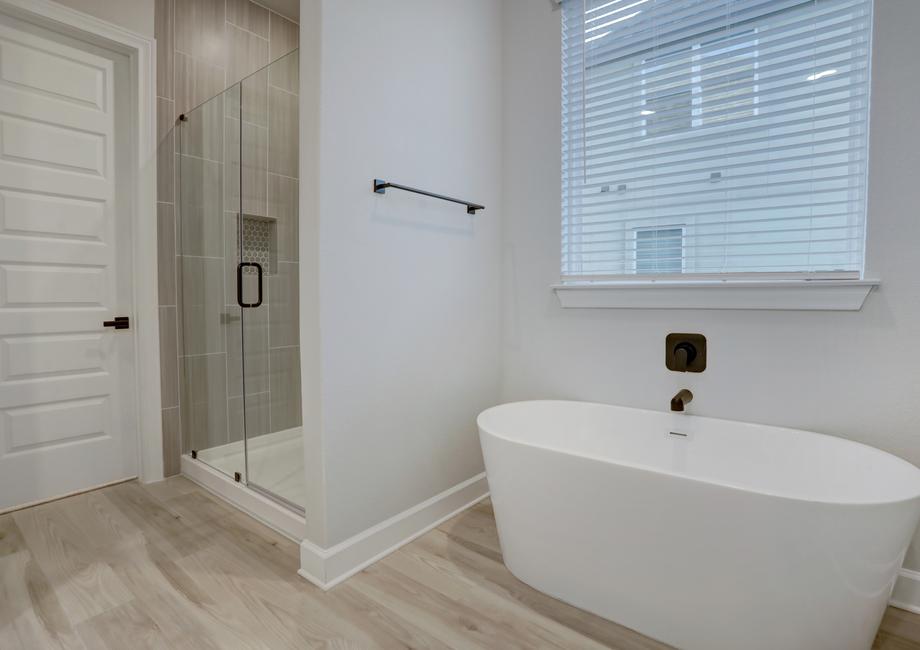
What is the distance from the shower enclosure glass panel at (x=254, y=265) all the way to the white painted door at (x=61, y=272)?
1.46ft

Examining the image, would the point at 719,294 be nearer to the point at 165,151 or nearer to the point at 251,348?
the point at 251,348

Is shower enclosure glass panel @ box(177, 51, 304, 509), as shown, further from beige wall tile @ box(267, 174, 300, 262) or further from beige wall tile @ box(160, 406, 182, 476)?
beige wall tile @ box(160, 406, 182, 476)

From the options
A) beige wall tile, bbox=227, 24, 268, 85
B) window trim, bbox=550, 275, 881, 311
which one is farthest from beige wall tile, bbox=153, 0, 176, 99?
window trim, bbox=550, 275, 881, 311

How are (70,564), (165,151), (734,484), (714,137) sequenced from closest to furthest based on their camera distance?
(734,484) < (70,564) < (714,137) < (165,151)

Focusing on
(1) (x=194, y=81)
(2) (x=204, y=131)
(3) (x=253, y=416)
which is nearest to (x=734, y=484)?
(3) (x=253, y=416)

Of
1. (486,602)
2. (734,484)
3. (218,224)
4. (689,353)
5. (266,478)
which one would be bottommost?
(486,602)

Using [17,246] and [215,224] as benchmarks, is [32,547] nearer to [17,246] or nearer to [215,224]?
[17,246]

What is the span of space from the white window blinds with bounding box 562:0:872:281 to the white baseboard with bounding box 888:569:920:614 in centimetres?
98

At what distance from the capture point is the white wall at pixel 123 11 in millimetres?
2170

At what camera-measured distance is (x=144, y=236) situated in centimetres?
241

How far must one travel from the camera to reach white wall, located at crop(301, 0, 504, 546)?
1619 millimetres

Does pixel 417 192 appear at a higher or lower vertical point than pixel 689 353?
higher

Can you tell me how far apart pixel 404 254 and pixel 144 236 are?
59.8 inches

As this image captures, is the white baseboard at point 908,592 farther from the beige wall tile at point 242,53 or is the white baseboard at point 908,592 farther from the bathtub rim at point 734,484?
the beige wall tile at point 242,53
